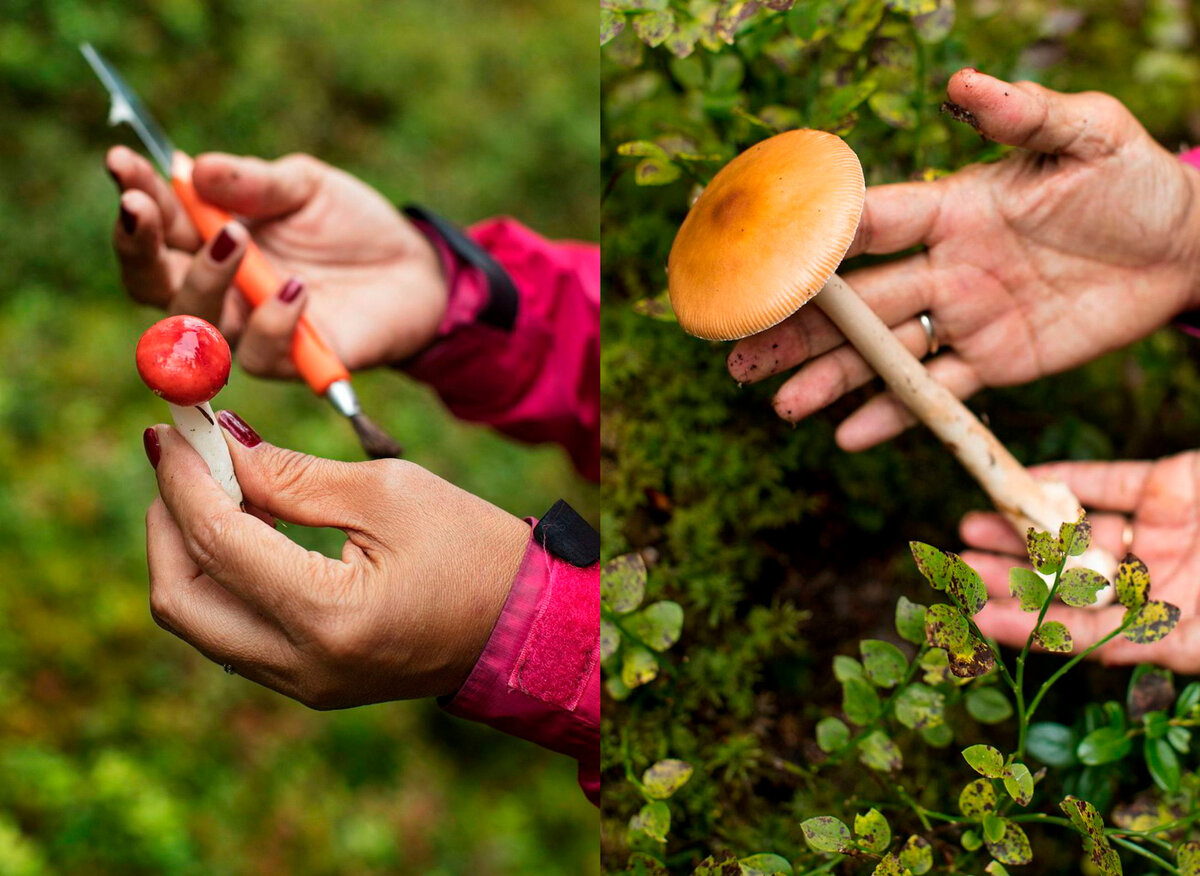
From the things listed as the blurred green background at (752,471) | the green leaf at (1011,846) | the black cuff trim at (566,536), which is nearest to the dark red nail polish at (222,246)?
the blurred green background at (752,471)

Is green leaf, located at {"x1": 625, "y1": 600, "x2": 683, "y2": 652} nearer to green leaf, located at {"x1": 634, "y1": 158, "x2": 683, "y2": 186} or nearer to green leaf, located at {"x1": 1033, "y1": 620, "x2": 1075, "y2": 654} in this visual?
green leaf, located at {"x1": 1033, "y1": 620, "x2": 1075, "y2": 654}

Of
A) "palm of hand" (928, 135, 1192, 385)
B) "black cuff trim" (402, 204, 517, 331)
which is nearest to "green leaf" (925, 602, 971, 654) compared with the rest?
"palm of hand" (928, 135, 1192, 385)

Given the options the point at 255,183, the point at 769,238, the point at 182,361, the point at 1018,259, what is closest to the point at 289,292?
the point at 255,183

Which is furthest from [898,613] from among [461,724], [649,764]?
[461,724]

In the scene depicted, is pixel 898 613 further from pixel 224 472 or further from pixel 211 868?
pixel 211 868

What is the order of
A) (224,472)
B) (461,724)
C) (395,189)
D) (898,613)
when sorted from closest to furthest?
(224,472) → (898,613) → (461,724) → (395,189)
